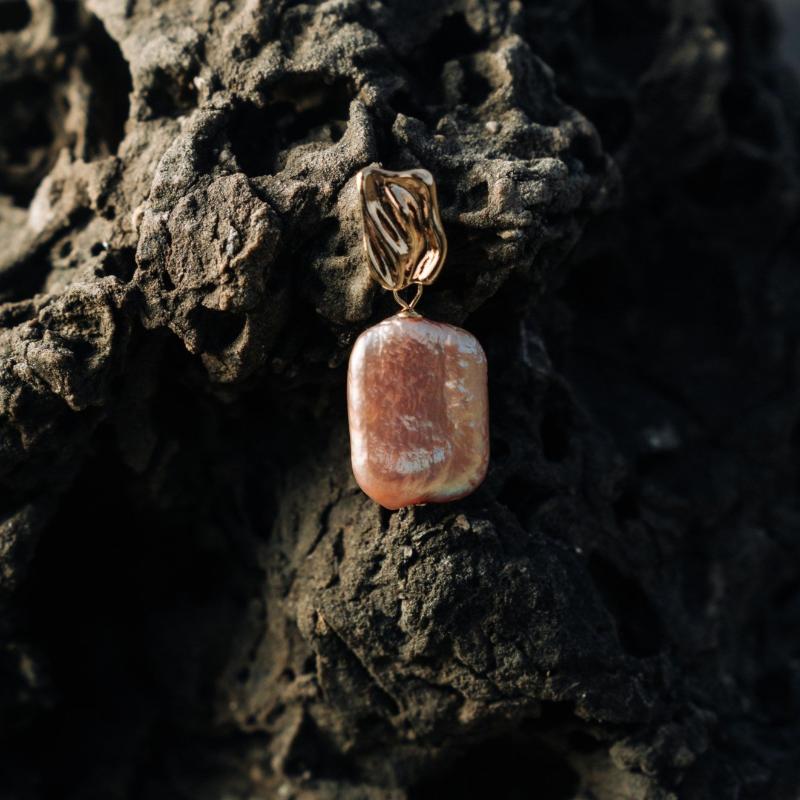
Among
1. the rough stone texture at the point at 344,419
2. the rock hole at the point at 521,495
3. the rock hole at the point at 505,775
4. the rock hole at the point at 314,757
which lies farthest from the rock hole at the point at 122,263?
the rock hole at the point at 505,775

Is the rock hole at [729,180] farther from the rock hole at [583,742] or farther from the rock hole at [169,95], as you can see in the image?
the rock hole at [583,742]

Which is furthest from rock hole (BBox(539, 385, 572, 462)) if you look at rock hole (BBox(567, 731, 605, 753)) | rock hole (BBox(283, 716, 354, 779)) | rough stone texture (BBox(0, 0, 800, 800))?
rock hole (BBox(283, 716, 354, 779))

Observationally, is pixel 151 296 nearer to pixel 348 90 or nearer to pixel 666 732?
pixel 348 90

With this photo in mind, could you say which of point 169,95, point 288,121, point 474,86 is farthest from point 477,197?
point 169,95

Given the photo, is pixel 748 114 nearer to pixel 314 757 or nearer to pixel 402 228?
pixel 402 228

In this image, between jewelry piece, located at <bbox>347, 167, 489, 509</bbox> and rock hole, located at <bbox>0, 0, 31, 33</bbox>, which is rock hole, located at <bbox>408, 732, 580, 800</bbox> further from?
rock hole, located at <bbox>0, 0, 31, 33</bbox>

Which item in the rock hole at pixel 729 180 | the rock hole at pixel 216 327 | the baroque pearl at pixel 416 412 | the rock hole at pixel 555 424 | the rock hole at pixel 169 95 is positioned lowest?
the rock hole at pixel 729 180
